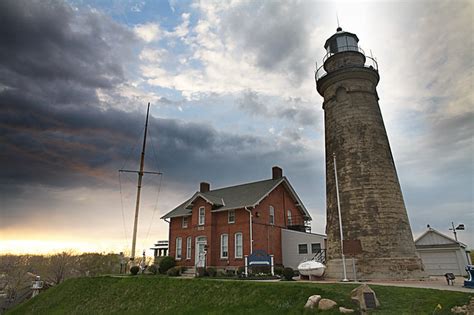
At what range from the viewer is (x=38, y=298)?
24.6 m

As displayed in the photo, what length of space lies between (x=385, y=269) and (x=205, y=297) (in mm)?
8729

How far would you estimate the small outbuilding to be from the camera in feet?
80.8

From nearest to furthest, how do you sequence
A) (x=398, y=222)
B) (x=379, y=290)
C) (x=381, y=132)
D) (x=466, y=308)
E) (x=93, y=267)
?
(x=466, y=308), (x=379, y=290), (x=398, y=222), (x=381, y=132), (x=93, y=267)

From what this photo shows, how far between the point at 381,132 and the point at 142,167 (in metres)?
20.0

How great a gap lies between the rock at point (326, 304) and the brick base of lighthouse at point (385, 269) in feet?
A: 21.0

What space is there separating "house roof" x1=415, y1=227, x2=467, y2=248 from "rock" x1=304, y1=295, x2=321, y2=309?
20.8 metres

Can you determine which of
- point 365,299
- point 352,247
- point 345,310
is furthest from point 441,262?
point 345,310

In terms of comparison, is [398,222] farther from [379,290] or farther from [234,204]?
[234,204]

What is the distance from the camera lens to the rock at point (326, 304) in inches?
374

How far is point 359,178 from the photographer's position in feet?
54.6

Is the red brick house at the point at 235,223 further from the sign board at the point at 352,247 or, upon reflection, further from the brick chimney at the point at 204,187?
the sign board at the point at 352,247

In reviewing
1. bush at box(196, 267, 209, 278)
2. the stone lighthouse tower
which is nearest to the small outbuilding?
the stone lighthouse tower

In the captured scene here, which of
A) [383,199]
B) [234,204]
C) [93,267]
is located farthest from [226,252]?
[93,267]

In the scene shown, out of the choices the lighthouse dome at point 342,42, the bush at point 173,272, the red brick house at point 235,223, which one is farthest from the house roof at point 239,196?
the lighthouse dome at point 342,42
